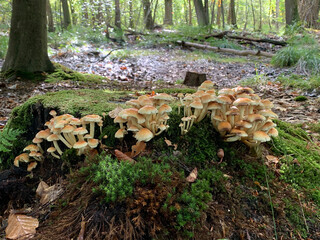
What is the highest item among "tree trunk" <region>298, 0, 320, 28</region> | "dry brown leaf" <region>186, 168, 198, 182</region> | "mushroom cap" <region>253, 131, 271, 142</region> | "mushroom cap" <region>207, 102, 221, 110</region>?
"tree trunk" <region>298, 0, 320, 28</region>

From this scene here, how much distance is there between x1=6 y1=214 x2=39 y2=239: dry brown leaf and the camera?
179 cm

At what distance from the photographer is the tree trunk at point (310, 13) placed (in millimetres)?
15766

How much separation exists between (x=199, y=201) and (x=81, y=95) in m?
2.64

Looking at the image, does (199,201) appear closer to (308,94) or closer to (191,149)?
(191,149)

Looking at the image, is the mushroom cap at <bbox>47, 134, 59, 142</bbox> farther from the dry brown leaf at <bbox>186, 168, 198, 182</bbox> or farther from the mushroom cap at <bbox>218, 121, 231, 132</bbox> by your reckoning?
the mushroom cap at <bbox>218, 121, 231, 132</bbox>

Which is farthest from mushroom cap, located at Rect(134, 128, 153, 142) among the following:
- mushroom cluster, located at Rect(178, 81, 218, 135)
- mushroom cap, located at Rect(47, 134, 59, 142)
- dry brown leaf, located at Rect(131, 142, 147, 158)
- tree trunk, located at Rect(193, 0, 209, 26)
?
tree trunk, located at Rect(193, 0, 209, 26)

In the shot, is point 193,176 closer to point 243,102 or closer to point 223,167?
point 223,167

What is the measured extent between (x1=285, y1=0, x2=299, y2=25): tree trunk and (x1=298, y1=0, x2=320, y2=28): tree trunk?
0.74m

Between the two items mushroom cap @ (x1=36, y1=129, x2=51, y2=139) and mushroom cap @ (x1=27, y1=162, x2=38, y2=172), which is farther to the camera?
mushroom cap @ (x1=27, y1=162, x2=38, y2=172)

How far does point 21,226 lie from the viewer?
1.86 m

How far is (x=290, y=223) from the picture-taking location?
2.16 m

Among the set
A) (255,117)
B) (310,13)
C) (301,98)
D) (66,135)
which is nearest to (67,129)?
(66,135)

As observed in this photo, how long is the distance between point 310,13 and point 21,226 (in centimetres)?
2050

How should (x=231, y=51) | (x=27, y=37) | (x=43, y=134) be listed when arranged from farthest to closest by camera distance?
1. (x=231, y=51)
2. (x=27, y=37)
3. (x=43, y=134)
